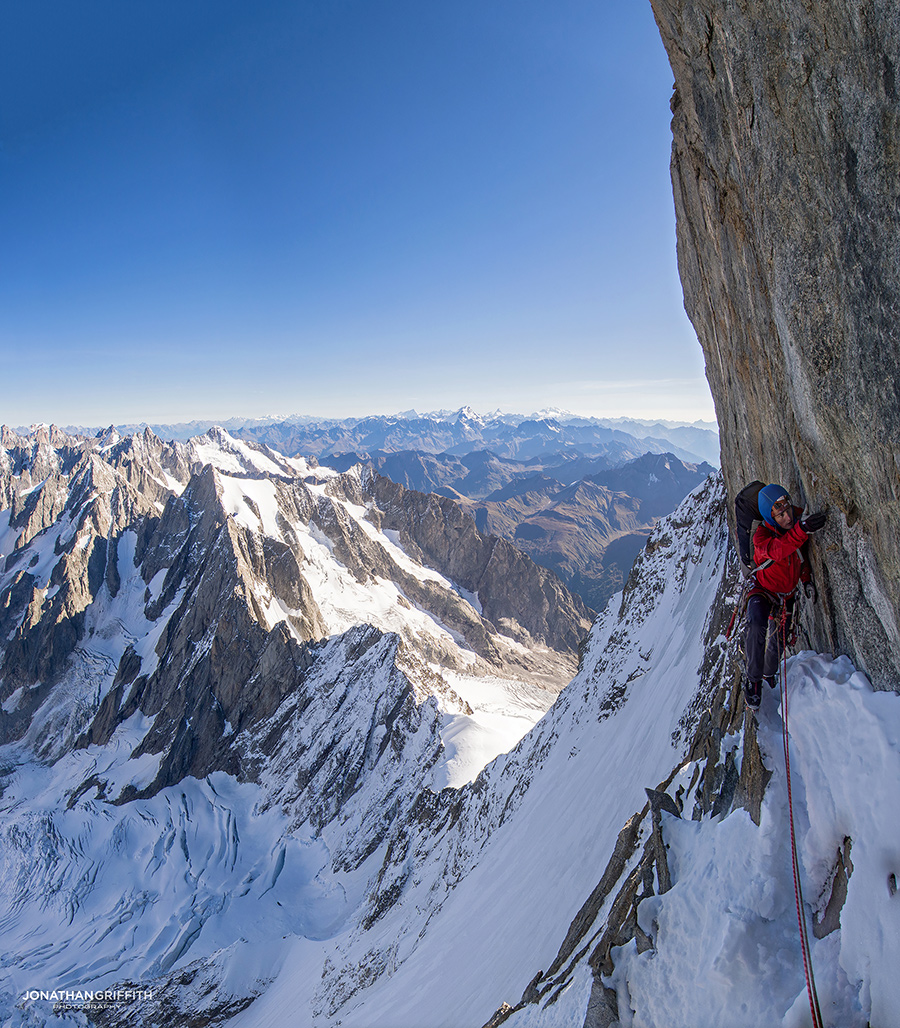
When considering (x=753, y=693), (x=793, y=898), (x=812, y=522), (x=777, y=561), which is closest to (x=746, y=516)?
(x=777, y=561)

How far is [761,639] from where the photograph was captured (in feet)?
26.5

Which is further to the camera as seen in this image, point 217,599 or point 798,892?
point 217,599

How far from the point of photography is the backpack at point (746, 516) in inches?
341

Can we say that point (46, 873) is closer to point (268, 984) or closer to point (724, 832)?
point (268, 984)

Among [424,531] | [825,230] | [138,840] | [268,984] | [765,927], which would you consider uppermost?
[825,230]

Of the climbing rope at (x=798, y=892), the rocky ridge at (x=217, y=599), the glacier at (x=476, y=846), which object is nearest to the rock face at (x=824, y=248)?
the climbing rope at (x=798, y=892)

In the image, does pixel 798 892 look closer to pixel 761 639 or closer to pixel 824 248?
pixel 761 639

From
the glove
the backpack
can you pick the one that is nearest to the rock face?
the glove

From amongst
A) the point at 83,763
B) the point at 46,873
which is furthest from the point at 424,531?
the point at 46,873

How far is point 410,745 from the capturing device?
48.1 meters

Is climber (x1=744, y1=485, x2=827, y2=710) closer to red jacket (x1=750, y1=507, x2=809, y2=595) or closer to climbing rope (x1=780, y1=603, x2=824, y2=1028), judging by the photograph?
red jacket (x1=750, y1=507, x2=809, y2=595)

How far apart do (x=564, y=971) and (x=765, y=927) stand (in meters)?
7.12

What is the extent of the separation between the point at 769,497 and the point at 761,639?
252 cm

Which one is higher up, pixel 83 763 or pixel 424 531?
pixel 424 531
